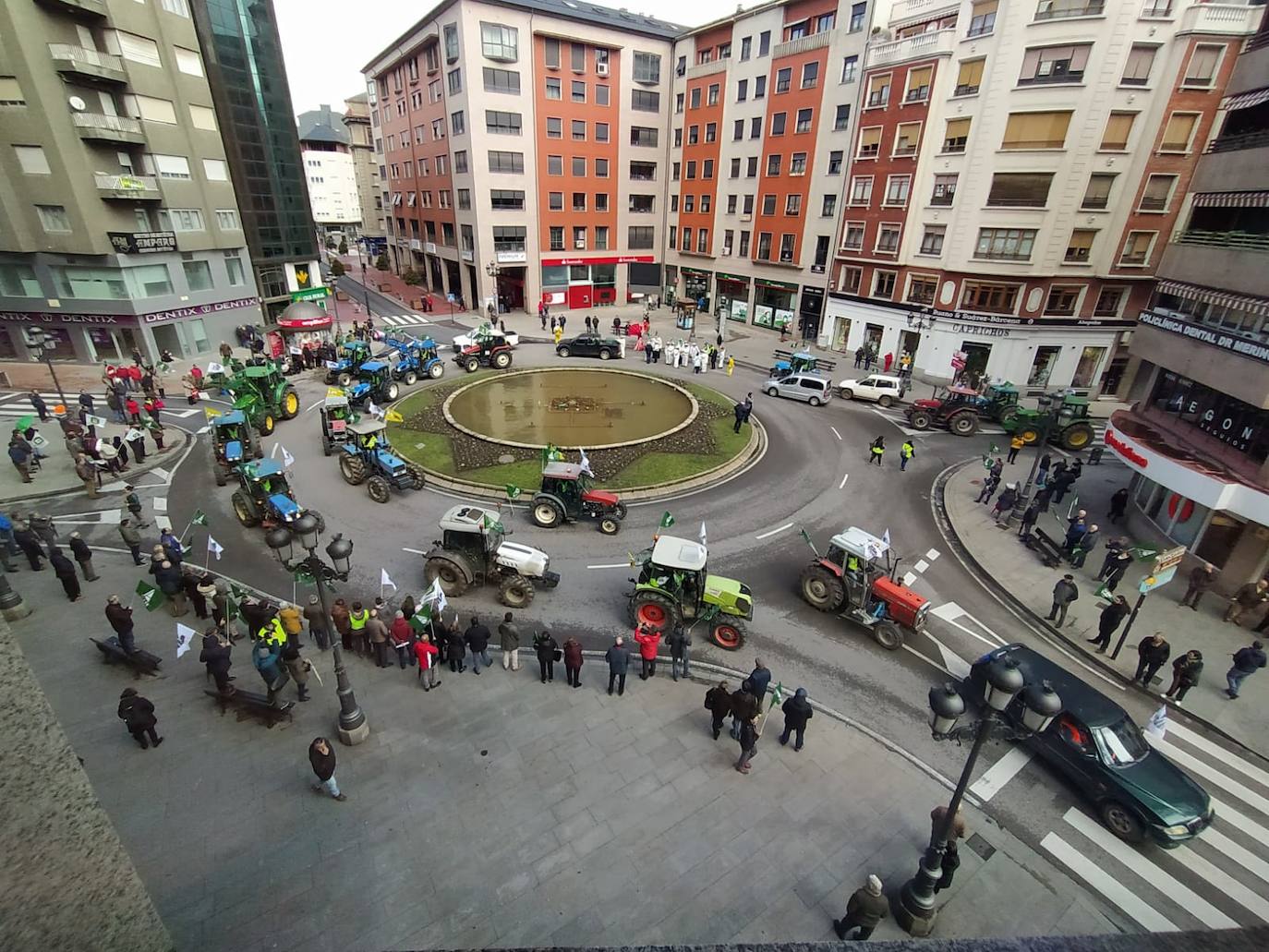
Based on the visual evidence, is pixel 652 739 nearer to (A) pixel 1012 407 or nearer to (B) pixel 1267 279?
(B) pixel 1267 279

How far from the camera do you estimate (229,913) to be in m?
8.01

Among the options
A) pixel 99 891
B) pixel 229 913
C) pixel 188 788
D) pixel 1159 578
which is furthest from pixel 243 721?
pixel 1159 578

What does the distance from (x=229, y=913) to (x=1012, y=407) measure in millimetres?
31552

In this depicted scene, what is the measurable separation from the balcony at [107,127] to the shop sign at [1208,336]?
45017 millimetres

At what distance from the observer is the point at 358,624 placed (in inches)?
500

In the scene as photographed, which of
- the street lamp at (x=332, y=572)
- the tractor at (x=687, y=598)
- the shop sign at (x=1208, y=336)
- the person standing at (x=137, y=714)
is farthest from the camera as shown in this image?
the shop sign at (x=1208, y=336)

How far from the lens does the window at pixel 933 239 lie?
1323 inches

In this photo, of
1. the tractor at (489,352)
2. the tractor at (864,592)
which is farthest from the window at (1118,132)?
the tractor at (489,352)

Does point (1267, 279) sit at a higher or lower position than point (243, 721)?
higher

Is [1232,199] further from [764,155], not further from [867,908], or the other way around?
[764,155]

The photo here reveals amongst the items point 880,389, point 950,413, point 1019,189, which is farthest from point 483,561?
point 1019,189

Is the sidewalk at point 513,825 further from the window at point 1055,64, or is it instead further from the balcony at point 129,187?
the window at point 1055,64

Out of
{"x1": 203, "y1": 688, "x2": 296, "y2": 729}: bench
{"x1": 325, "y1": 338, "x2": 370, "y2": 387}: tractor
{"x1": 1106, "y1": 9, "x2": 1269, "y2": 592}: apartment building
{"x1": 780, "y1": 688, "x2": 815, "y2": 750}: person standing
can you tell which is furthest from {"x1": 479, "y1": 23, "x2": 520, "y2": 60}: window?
{"x1": 780, "y1": 688, "x2": 815, "y2": 750}: person standing

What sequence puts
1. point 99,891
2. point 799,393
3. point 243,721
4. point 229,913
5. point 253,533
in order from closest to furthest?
1. point 99,891
2. point 229,913
3. point 243,721
4. point 253,533
5. point 799,393
